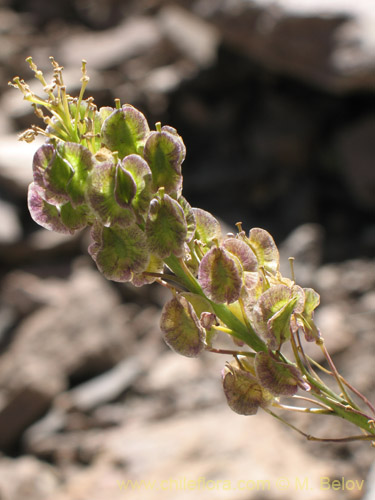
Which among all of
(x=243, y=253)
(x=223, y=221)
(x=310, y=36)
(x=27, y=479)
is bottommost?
(x=27, y=479)

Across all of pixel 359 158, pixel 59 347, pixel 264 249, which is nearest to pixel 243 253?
pixel 264 249

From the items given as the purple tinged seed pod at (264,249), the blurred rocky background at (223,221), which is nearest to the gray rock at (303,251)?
the blurred rocky background at (223,221)

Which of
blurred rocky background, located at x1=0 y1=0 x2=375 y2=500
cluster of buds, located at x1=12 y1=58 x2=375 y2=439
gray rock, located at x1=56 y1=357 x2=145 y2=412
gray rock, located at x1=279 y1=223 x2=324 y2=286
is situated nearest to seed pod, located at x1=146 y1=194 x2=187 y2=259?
cluster of buds, located at x1=12 y1=58 x2=375 y2=439

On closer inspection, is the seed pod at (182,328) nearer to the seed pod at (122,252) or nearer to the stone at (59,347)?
the seed pod at (122,252)

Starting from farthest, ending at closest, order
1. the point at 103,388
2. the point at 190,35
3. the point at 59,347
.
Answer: the point at 190,35 → the point at 59,347 → the point at 103,388

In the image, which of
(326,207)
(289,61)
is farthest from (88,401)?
(289,61)

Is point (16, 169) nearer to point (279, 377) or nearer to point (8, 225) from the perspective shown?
point (8, 225)
